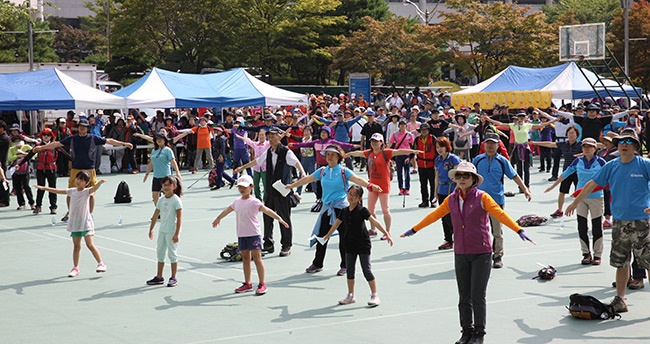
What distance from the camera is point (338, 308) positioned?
10219mm

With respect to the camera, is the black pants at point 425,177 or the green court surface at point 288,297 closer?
the green court surface at point 288,297

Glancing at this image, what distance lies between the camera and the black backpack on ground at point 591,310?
938 centimetres

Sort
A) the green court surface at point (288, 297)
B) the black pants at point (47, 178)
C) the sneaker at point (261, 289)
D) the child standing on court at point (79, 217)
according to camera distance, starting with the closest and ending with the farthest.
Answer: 1. the green court surface at point (288, 297)
2. the sneaker at point (261, 289)
3. the child standing on court at point (79, 217)
4. the black pants at point (47, 178)

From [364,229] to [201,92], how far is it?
2204 centimetres

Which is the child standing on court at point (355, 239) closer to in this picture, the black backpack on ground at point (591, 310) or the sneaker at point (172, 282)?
the black backpack on ground at point (591, 310)

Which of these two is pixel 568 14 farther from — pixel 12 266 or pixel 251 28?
pixel 12 266

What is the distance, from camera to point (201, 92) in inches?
1252

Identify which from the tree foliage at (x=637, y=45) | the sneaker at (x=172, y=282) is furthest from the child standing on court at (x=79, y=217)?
the tree foliage at (x=637, y=45)

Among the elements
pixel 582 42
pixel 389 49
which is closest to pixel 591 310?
pixel 582 42

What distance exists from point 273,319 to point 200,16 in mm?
45308

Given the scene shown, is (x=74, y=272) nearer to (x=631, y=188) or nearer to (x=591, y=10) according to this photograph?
(x=631, y=188)

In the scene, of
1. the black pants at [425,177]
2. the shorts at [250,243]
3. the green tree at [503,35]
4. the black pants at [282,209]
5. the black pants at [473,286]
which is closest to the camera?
the black pants at [473,286]

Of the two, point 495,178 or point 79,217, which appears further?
point 495,178

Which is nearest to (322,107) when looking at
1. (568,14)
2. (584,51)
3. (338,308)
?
(584,51)
